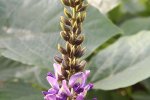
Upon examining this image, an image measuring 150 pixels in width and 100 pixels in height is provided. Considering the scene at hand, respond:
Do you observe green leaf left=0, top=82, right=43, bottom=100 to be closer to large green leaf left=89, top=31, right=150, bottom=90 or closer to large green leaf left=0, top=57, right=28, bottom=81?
large green leaf left=0, top=57, right=28, bottom=81

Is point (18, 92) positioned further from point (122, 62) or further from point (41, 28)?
point (122, 62)

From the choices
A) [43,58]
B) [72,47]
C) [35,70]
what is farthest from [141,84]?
[72,47]

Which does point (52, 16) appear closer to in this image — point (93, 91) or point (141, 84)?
point (93, 91)

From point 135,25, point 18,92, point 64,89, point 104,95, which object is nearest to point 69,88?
point 64,89

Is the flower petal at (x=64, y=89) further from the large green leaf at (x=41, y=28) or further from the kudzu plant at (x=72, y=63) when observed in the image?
Result: the large green leaf at (x=41, y=28)

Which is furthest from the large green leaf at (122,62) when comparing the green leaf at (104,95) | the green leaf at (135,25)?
the green leaf at (135,25)

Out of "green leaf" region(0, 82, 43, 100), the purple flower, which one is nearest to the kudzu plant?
the purple flower
